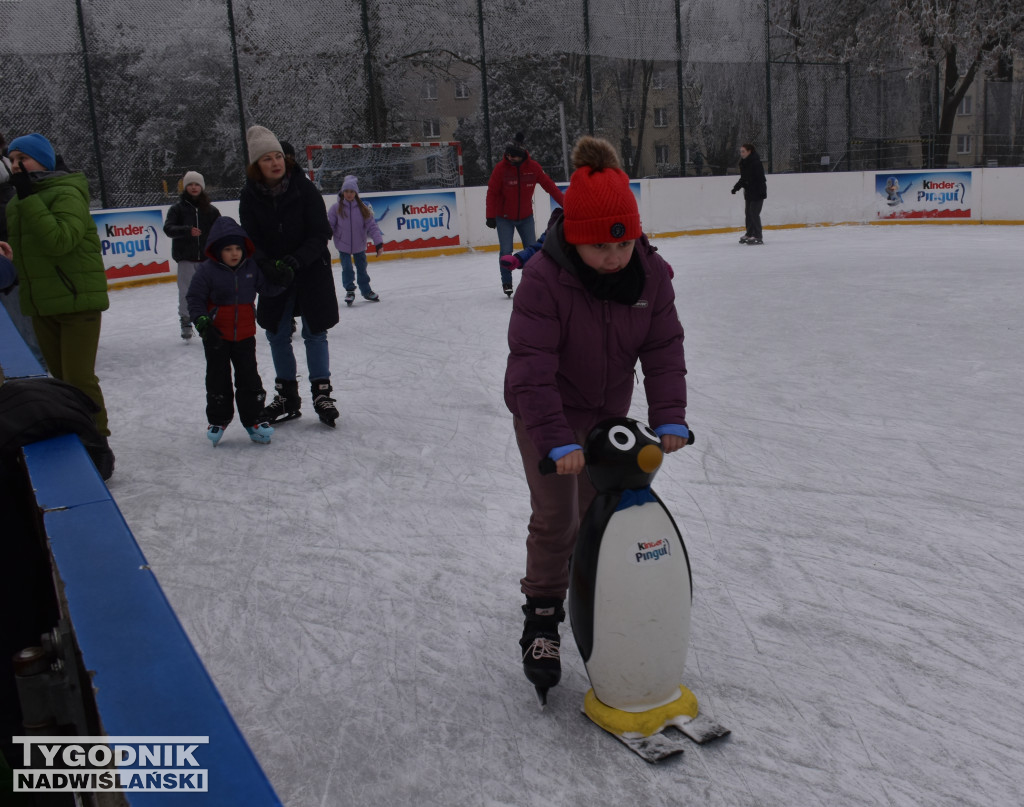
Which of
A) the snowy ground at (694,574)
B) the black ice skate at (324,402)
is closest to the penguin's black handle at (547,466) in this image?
the snowy ground at (694,574)

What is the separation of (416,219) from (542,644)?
37.5 ft

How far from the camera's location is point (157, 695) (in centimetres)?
101

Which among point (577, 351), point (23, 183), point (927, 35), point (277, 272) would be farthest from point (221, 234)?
point (927, 35)

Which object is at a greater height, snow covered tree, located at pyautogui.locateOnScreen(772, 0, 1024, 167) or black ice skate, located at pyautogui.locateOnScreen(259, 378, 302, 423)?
snow covered tree, located at pyautogui.locateOnScreen(772, 0, 1024, 167)

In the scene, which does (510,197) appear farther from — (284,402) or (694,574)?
(694,574)

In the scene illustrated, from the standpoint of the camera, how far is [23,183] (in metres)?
3.76

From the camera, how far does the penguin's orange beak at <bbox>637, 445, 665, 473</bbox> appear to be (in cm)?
188

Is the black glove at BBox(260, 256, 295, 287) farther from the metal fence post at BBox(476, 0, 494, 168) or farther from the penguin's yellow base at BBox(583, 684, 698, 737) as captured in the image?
the metal fence post at BBox(476, 0, 494, 168)

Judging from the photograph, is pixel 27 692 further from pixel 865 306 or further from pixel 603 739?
pixel 865 306

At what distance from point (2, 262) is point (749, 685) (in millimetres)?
3225

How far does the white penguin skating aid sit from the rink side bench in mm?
927

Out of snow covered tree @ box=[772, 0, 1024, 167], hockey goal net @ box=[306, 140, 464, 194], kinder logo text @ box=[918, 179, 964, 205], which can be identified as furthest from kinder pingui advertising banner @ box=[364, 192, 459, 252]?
snow covered tree @ box=[772, 0, 1024, 167]

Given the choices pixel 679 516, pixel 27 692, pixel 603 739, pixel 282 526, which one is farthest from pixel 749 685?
pixel 282 526

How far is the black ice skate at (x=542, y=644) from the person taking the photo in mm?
2138
